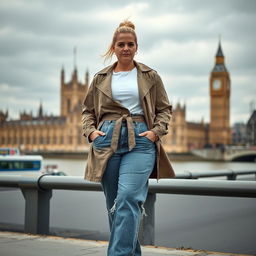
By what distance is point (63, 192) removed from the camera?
2949 millimetres

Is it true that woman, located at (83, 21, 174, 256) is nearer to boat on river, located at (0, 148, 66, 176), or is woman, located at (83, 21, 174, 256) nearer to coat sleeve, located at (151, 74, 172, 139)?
coat sleeve, located at (151, 74, 172, 139)

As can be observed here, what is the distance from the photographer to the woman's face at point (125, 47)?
185cm

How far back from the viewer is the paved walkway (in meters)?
2.31

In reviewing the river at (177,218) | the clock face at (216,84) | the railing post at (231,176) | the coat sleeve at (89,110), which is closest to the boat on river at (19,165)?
the railing post at (231,176)

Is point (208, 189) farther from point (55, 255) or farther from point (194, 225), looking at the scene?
point (55, 255)

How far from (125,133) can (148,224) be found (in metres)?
0.96

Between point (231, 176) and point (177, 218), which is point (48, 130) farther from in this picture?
point (177, 218)

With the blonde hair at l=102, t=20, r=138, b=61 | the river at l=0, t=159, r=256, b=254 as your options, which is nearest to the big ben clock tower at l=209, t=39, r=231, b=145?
the river at l=0, t=159, r=256, b=254

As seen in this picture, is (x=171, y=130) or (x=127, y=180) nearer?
(x=127, y=180)

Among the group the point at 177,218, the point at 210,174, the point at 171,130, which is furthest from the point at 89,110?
the point at 171,130

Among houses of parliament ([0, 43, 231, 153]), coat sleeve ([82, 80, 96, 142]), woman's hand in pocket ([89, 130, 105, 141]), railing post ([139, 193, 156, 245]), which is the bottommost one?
railing post ([139, 193, 156, 245])

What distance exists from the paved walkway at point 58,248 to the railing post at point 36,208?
125mm

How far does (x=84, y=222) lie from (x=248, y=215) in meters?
0.94

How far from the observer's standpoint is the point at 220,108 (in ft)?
226
